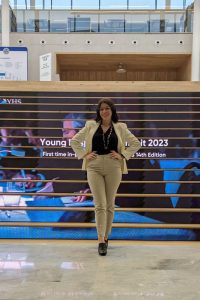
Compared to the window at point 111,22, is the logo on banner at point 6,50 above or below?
below

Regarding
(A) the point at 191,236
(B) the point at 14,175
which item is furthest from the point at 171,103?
(A) the point at 191,236

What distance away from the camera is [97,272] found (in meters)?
2.86

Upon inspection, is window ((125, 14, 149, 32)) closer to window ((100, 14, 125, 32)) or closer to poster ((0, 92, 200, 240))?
window ((100, 14, 125, 32))

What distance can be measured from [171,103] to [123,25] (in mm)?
7696

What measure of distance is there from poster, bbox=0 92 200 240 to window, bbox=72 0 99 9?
780cm

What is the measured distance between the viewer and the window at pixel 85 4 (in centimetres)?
1534

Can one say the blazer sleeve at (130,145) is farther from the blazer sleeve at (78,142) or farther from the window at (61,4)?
the window at (61,4)

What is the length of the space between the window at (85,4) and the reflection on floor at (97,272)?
13.0 meters

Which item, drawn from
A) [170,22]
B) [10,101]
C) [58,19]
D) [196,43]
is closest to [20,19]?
[58,19]

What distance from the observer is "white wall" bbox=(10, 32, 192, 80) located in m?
14.8

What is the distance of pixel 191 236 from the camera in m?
4.25

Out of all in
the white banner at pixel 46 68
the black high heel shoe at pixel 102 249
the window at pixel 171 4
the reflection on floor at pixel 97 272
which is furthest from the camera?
the window at pixel 171 4

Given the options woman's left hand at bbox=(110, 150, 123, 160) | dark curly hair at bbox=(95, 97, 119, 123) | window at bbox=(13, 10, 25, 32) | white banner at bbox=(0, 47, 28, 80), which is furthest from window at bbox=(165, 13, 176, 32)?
woman's left hand at bbox=(110, 150, 123, 160)

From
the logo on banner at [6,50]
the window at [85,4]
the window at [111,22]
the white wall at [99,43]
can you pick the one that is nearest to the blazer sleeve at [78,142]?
the logo on banner at [6,50]
